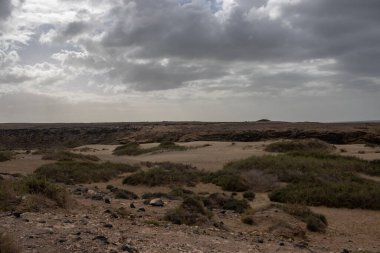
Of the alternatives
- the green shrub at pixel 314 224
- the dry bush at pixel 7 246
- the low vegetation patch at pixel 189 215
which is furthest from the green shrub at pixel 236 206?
the dry bush at pixel 7 246

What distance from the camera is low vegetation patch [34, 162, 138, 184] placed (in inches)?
960

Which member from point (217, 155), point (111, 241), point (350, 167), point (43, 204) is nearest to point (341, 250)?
point (111, 241)

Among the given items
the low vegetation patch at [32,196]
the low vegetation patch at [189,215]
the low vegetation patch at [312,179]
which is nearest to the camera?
the low vegetation patch at [32,196]

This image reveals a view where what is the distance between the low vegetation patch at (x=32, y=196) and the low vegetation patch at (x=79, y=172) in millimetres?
10987

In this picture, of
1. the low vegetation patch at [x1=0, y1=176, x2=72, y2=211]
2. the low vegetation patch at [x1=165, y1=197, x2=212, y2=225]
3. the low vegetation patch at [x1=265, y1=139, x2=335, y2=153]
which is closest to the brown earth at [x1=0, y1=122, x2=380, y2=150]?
the low vegetation patch at [x1=265, y1=139, x2=335, y2=153]

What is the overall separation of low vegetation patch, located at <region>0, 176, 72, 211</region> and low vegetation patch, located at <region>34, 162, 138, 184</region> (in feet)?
36.0

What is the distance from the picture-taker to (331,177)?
22359 millimetres

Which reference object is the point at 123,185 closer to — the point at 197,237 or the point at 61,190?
the point at 61,190

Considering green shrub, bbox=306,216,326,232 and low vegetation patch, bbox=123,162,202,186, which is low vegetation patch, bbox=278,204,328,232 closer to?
green shrub, bbox=306,216,326,232

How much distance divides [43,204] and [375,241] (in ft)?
29.8

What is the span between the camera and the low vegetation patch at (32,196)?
1105 centimetres

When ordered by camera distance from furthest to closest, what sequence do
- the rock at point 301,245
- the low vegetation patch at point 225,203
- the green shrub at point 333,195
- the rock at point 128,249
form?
the green shrub at point 333,195 < the low vegetation patch at point 225,203 < the rock at point 301,245 < the rock at point 128,249

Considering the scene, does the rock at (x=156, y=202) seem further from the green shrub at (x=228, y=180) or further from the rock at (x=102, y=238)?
the green shrub at (x=228, y=180)

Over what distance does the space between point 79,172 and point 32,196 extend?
47.7 feet
